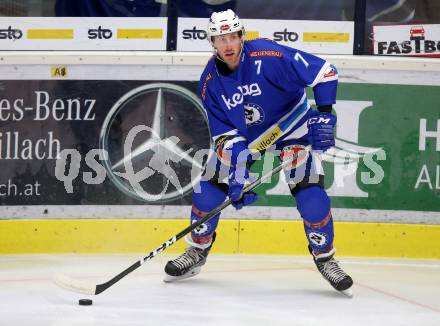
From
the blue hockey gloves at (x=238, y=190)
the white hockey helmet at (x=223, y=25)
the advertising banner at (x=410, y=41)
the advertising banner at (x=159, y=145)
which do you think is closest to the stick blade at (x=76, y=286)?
the blue hockey gloves at (x=238, y=190)

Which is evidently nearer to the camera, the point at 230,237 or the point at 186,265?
the point at 186,265

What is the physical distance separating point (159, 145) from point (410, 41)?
167 centimetres

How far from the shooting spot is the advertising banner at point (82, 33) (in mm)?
5320

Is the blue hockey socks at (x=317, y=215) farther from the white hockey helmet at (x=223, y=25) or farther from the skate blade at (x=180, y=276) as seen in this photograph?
the white hockey helmet at (x=223, y=25)

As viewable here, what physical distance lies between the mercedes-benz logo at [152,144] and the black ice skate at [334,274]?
1588 millimetres

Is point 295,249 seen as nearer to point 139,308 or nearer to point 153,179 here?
point 153,179

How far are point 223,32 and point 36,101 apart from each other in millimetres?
1926

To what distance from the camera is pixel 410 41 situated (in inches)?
209

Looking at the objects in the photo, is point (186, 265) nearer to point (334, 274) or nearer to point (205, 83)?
point (334, 274)

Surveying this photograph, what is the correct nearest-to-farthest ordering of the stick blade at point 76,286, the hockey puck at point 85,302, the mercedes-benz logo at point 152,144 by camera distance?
the hockey puck at point 85,302, the stick blade at point 76,286, the mercedes-benz logo at point 152,144

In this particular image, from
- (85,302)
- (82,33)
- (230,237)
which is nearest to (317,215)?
(85,302)

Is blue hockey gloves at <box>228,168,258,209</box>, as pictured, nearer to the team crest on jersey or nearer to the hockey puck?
the team crest on jersey
